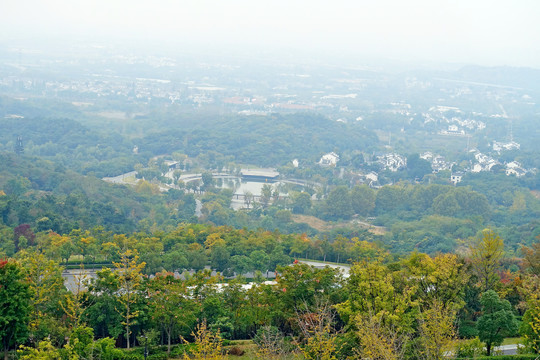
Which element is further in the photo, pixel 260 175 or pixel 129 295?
pixel 260 175

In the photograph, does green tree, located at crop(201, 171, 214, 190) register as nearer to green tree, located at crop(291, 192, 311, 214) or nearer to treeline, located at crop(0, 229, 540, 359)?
green tree, located at crop(291, 192, 311, 214)

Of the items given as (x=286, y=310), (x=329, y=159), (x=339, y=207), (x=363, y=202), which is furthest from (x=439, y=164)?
(x=286, y=310)

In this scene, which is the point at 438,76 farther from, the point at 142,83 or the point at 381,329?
the point at 381,329

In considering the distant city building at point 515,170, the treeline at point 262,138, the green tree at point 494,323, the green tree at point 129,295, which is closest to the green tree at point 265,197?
the treeline at point 262,138

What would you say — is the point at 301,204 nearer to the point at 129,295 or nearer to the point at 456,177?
the point at 456,177

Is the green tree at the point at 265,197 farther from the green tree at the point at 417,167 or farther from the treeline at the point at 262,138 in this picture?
the green tree at the point at 417,167

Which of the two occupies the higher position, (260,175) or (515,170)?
(515,170)
